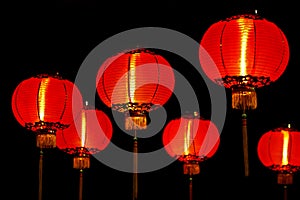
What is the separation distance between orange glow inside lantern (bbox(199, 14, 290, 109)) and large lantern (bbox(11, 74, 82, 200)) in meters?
1.46

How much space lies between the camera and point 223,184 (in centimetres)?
831

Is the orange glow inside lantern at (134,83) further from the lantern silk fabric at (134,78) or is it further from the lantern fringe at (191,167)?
the lantern fringe at (191,167)

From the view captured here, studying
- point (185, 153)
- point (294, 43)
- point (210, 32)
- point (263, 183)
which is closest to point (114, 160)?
point (185, 153)

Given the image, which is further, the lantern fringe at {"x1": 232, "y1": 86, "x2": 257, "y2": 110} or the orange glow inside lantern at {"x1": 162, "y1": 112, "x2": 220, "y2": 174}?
the orange glow inside lantern at {"x1": 162, "y1": 112, "x2": 220, "y2": 174}

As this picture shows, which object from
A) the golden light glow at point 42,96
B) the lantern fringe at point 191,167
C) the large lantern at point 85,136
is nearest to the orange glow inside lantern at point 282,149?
the lantern fringe at point 191,167

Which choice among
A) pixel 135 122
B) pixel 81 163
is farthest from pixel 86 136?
pixel 135 122

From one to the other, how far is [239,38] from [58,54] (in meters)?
3.31

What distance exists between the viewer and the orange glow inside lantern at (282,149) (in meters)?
6.49

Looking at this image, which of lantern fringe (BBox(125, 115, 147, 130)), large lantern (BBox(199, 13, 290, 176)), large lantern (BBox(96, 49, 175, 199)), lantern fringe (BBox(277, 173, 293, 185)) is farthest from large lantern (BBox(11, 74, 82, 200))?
lantern fringe (BBox(277, 173, 293, 185))

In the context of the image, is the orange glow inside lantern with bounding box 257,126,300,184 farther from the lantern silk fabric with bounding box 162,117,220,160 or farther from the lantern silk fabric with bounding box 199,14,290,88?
the lantern silk fabric with bounding box 199,14,290,88

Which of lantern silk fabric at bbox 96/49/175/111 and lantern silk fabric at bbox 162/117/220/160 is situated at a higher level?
lantern silk fabric at bbox 96/49/175/111

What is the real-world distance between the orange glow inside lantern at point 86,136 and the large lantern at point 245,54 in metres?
2.10

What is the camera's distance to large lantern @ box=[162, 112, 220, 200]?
21.4 feet

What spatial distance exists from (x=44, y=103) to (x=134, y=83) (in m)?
0.98
